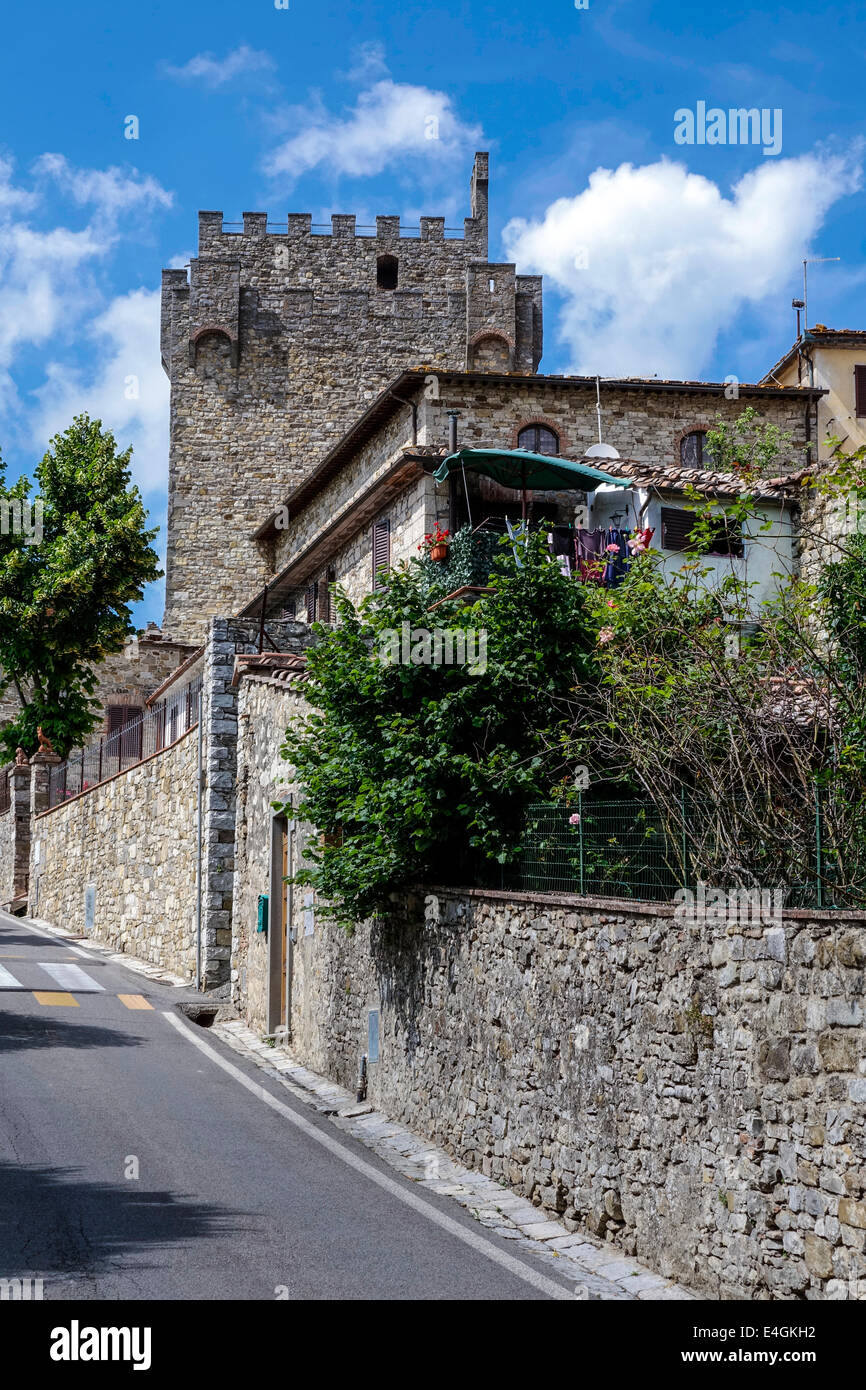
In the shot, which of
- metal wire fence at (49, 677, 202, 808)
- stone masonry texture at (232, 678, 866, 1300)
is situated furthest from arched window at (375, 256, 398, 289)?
stone masonry texture at (232, 678, 866, 1300)

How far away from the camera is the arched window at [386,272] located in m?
46.2

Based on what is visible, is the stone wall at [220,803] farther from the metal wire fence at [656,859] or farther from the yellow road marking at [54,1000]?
the metal wire fence at [656,859]

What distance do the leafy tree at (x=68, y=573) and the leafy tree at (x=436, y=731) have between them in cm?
2113

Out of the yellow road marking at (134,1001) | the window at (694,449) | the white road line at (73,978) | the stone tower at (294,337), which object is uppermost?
the stone tower at (294,337)

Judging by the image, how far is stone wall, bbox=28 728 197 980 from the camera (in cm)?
2177

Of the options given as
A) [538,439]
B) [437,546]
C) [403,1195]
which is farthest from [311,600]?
[403,1195]

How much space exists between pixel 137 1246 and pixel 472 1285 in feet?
5.81

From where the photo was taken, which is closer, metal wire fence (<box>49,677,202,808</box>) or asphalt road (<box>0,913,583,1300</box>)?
asphalt road (<box>0,913,583,1300</box>)

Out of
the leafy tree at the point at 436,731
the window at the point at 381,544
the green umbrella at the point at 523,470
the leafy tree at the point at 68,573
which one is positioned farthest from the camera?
the leafy tree at the point at 68,573

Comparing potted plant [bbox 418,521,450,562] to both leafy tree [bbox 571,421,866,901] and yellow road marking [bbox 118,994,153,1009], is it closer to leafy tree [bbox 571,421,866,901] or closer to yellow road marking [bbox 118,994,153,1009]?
leafy tree [bbox 571,421,866,901]

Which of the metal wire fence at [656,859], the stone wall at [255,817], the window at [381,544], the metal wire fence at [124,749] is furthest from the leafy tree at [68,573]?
the metal wire fence at [656,859]

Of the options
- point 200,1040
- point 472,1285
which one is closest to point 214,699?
point 200,1040

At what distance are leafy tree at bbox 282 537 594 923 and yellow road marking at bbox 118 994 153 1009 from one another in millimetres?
5790

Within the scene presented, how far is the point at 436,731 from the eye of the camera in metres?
11.5
